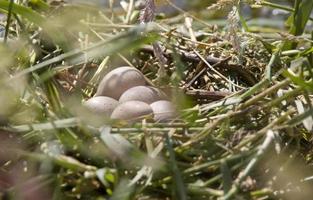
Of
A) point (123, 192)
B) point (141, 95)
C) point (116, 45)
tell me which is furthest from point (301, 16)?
point (123, 192)

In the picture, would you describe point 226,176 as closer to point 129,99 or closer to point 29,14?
point 129,99

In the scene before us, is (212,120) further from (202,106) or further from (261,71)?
(261,71)

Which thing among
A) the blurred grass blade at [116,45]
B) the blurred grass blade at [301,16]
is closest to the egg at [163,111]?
the blurred grass blade at [116,45]

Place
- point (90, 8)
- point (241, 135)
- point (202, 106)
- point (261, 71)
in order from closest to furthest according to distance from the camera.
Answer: point (241, 135)
point (202, 106)
point (261, 71)
point (90, 8)

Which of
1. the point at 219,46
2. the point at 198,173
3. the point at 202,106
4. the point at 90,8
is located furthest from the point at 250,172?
the point at 90,8

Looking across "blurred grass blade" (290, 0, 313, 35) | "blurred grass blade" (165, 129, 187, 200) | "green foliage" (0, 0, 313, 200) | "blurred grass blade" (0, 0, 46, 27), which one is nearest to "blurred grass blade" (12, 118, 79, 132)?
"green foliage" (0, 0, 313, 200)

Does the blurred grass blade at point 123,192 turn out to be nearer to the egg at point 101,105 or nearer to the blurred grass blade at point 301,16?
the egg at point 101,105
